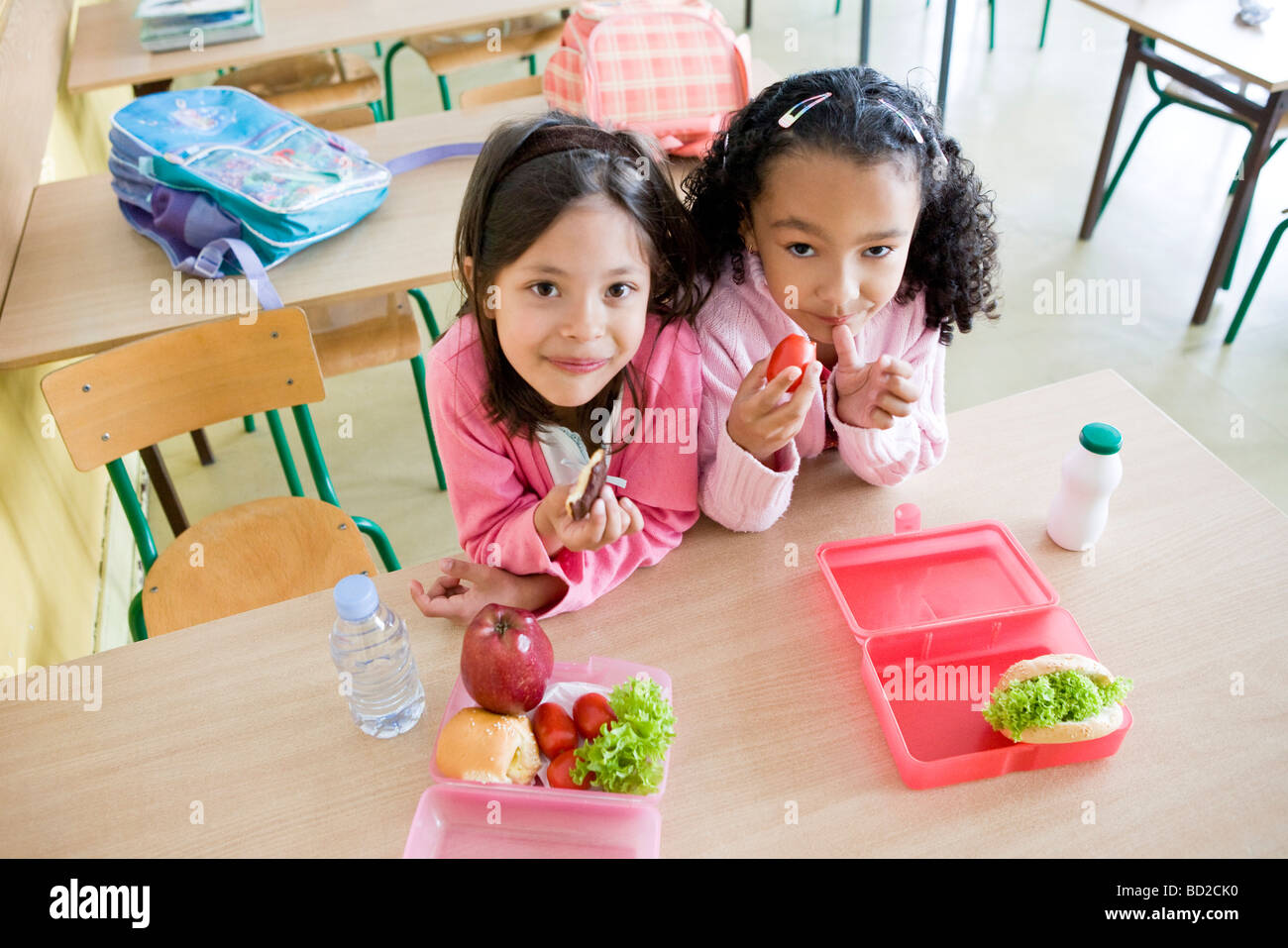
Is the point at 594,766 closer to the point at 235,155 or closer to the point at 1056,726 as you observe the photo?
the point at 1056,726

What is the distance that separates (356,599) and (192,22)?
2305 mm

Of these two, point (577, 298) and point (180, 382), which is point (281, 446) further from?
point (577, 298)

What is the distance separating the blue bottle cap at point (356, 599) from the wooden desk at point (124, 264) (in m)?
1.07

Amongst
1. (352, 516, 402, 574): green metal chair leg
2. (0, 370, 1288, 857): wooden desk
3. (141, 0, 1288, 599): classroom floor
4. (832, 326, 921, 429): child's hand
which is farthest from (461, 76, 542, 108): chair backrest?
(0, 370, 1288, 857): wooden desk

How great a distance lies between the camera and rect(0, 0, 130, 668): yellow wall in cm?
173

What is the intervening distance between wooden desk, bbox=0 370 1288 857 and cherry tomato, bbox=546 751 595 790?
0.08m

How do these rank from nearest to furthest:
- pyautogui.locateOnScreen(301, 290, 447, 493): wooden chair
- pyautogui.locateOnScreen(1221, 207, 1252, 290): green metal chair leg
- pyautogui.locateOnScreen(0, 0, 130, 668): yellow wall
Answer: pyautogui.locateOnScreen(0, 0, 130, 668): yellow wall, pyautogui.locateOnScreen(301, 290, 447, 493): wooden chair, pyautogui.locateOnScreen(1221, 207, 1252, 290): green metal chair leg

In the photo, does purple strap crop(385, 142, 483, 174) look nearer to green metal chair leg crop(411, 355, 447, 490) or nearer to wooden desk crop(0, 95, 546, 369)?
wooden desk crop(0, 95, 546, 369)

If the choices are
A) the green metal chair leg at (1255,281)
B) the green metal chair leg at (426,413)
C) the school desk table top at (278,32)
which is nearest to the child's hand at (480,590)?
the green metal chair leg at (426,413)

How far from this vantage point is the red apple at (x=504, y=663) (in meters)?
0.96

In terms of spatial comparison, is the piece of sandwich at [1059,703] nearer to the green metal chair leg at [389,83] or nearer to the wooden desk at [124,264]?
the wooden desk at [124,264]

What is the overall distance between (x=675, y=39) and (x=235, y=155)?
0.99 m

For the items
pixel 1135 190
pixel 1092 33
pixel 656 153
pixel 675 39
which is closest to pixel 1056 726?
pixel 656 153
